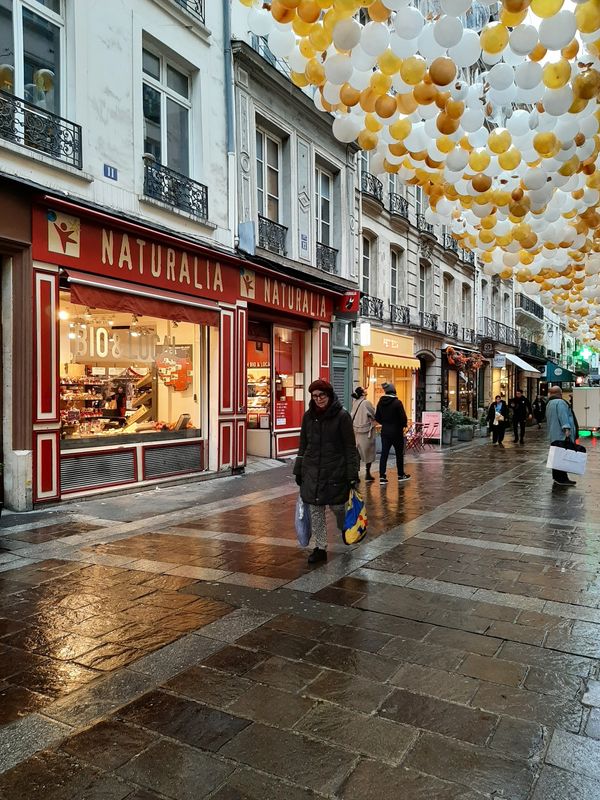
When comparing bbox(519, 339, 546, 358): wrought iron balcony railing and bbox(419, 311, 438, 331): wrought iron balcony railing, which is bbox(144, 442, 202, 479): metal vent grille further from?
bbox(519, 339, 546, 358): wrought iron balcony railing

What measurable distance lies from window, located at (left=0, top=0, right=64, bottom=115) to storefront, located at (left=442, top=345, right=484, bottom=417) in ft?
57.2

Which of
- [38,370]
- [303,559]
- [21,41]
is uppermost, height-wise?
[21,41]

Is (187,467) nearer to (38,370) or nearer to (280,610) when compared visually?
(38,370)

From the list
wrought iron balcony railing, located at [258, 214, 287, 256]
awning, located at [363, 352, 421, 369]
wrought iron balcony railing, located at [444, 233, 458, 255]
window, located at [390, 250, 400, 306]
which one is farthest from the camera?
wrought iron balcony railing, located at [444, 233, 458, 255]

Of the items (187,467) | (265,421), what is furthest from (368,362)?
(187,467)

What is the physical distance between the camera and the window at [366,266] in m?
18.4

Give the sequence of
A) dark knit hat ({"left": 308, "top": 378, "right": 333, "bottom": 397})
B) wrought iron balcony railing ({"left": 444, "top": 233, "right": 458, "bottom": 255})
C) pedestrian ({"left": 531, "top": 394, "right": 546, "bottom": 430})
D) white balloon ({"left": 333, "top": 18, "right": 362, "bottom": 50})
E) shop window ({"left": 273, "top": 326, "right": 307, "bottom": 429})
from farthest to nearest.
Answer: pedestrian ({"left": 531, "top": 394, "right": 546, "bottom": 430})
wrought iron balcony railing ({"left": 444, "top": 233, "right": 458, "bottom": 255})
shop window ({"left": 273, "top": 326, "right": 307, "bottom": 429})
dark knit hat ({"left": 308, "top": 378, "right": 333, "bottom": 397})
white balloon ({"left": 333, "top": 18, "right": 362, "bottom": 50})

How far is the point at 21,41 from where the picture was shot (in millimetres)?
7977

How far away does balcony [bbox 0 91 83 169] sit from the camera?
7530mm

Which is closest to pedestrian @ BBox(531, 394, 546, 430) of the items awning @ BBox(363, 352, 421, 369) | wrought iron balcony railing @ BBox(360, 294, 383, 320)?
awning @ BBox(363, 352, 421, 369)

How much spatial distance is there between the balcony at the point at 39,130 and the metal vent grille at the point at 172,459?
455cm

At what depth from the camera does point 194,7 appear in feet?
35.2

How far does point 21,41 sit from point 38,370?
4337 millimetres

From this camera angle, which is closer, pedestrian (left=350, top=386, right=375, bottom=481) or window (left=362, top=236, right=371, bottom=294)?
pedestrian (left=350, top=386, right=375, bottom=481)
